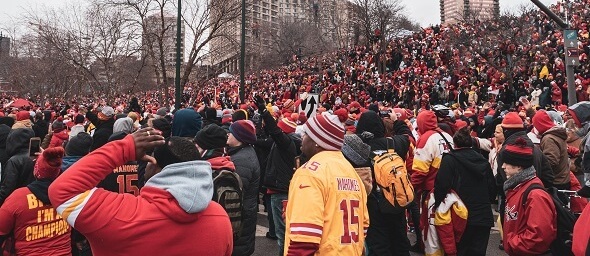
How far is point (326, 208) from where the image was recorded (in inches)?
113

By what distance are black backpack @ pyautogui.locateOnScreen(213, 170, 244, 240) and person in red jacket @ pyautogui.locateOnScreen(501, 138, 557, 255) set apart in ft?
7.11

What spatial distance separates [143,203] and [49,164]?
1.84 m

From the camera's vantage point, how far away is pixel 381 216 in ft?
16.2

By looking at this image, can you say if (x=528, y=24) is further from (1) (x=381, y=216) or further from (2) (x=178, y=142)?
(2) (x=178, y=142)

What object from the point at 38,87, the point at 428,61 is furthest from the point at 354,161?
the point at 38,87

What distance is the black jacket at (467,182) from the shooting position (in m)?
4.85

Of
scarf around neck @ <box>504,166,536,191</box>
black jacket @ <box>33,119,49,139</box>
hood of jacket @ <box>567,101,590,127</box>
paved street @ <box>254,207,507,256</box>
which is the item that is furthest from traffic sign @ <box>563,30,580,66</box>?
black jacket @ <box>33,119,49,139</box>

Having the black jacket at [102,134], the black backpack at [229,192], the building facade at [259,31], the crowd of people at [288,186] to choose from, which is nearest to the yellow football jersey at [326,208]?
the crowd of people at [288,186]

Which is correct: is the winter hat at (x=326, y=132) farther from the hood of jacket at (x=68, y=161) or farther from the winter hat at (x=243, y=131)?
the hood of jacket at (x=68, y=161)

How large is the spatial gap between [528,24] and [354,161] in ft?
76.4

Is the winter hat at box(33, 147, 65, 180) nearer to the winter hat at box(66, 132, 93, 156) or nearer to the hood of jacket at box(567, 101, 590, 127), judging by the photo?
the winter hat at box(66, 132, 93, 156)

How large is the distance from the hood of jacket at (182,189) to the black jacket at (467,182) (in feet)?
10.5

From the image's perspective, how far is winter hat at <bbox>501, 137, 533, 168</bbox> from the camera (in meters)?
3.90

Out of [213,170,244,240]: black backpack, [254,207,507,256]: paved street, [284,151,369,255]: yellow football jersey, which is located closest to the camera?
[284,151,369,255]: yellow football jersey
